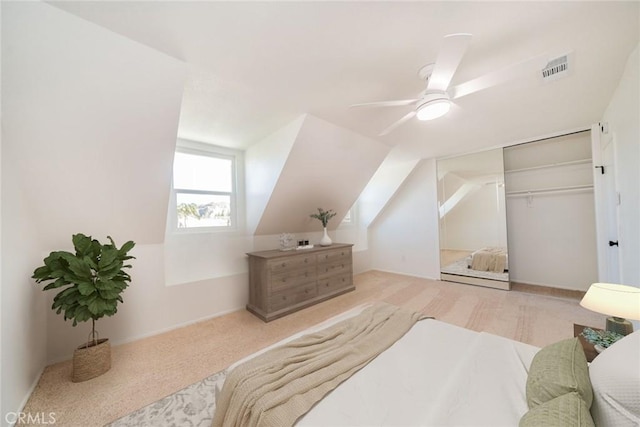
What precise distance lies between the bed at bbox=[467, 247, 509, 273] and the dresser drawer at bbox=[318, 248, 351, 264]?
7.64 feet

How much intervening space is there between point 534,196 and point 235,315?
5303 mm

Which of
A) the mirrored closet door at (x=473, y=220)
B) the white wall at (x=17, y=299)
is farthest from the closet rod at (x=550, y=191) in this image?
the white wall at (x=17, y=299)

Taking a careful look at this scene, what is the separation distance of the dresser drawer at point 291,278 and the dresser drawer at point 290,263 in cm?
6

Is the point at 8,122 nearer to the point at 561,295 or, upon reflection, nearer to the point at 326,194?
the point at 326,194

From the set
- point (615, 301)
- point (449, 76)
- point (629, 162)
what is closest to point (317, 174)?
point (449, 76)

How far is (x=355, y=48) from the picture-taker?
64.1 inches

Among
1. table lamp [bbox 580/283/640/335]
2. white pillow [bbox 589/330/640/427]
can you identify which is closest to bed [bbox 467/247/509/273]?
table lamp [bbox 580/283/640/335]

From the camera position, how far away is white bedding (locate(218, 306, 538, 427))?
0.95m

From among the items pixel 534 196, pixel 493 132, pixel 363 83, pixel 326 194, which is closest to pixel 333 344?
pixel 363 83

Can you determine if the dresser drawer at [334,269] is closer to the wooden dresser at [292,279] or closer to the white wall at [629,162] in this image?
the wooden dresser at [292,279]

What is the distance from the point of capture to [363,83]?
2041mm

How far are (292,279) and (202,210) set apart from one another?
1680 mm

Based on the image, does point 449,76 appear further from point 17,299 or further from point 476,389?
point 17,299

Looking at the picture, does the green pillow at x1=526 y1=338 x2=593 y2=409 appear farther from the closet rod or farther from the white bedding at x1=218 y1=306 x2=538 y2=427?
the closet rod
